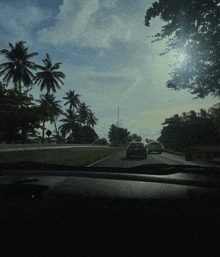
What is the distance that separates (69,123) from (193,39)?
5470 centimetres

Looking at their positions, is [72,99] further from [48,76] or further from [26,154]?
[26,154]

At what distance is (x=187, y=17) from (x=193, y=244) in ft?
26.1

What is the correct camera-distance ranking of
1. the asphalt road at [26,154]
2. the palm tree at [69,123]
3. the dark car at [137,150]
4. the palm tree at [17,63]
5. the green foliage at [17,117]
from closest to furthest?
the asphalt road at [26,154]
the dark car at [137,150]
the green foliage at [17,117]
the palm tree at [17,63]
the palm tree at [69,123]

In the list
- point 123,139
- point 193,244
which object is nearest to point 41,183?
point 193,244

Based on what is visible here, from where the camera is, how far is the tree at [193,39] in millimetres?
7495

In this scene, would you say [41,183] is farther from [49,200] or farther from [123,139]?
[123,139]

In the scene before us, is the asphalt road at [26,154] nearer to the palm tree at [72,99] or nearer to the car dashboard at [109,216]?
the car dashboard at [109,216]

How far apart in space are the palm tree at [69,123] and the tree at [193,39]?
52694 millimetres

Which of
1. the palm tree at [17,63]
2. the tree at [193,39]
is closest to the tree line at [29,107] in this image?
the palm tree at [17,63]

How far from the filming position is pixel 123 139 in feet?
399

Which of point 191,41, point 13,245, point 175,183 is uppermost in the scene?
point 191,41

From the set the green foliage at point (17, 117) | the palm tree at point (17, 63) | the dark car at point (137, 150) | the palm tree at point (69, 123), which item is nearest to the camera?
the dark car at point (137, 150)

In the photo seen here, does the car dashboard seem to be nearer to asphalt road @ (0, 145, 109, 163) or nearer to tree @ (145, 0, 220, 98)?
tree @ (145, 0, 220, 98)

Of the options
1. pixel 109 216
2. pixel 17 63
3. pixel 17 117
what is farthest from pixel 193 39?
pixel 17 63
